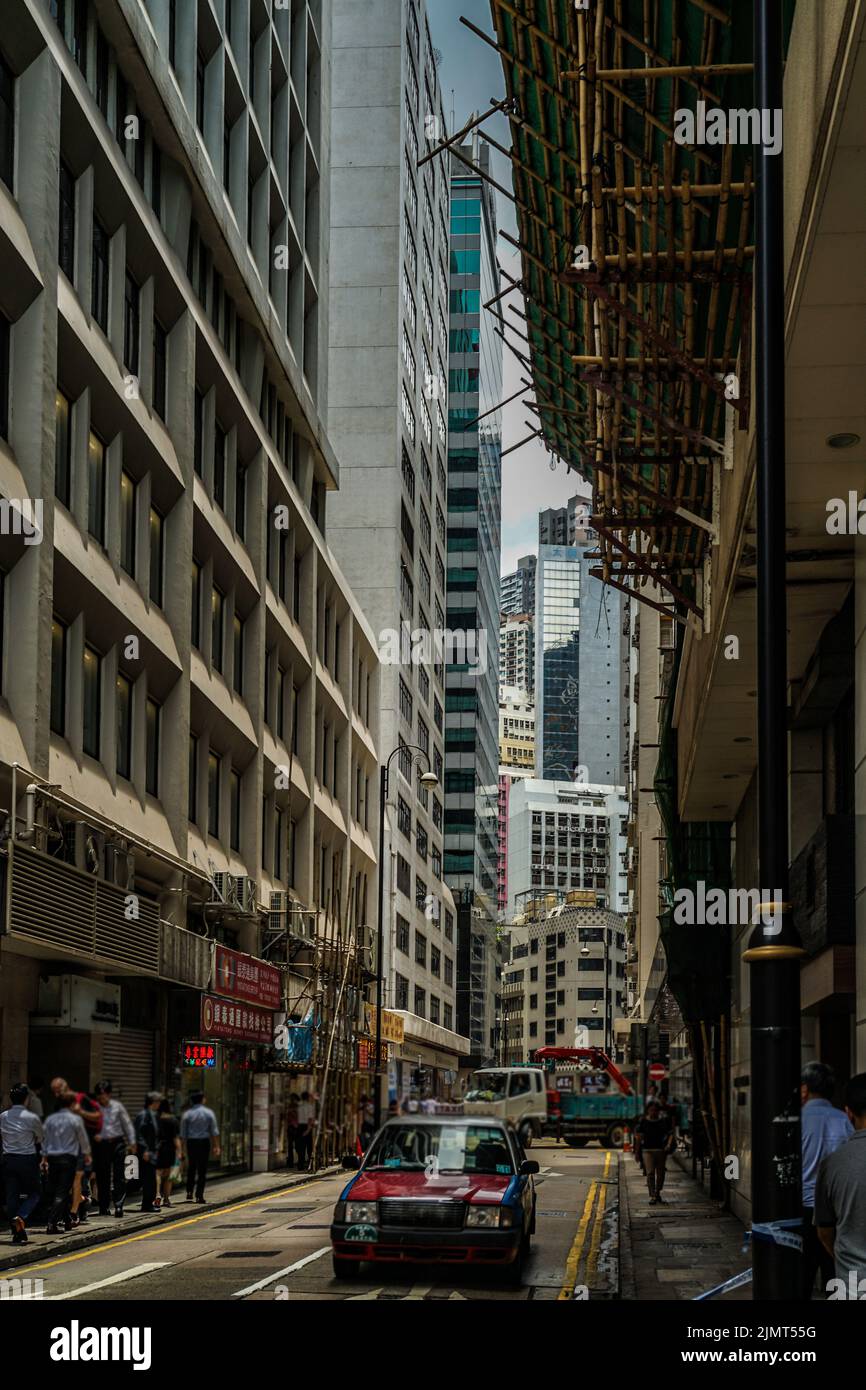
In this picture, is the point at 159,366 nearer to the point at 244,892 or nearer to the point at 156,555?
the point at 156,555

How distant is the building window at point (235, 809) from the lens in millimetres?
35425

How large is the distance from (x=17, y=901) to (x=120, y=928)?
515cm

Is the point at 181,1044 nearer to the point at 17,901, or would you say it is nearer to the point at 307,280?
the point at 17,901

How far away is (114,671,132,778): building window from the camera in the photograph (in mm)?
26359

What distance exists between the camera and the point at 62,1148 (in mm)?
18750

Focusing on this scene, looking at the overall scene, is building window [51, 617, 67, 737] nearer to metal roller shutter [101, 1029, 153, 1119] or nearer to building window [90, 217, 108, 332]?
building window [90, 217, 108, 332]

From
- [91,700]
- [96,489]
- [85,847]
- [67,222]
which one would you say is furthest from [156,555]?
[85,847]

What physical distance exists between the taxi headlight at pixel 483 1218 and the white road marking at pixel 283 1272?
1.85 metres

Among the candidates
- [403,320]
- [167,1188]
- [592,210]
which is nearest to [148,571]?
[167,1188]

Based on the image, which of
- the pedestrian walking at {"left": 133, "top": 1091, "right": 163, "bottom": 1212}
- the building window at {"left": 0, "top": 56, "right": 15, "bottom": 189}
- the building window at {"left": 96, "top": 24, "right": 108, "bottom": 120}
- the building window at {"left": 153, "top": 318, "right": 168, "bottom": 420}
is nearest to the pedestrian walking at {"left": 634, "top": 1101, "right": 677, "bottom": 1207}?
the pedestrian walking at {"left": 133, "top": 1091, "right": 163, "bottom": 1212}

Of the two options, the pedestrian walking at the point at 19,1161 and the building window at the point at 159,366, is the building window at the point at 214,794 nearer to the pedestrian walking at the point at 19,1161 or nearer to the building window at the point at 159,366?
the building window at the point at 159,366

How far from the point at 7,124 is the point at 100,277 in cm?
472

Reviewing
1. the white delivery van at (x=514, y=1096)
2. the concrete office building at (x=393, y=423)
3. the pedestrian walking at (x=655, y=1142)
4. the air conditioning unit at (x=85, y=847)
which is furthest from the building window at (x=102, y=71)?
the concrete office building at (x=393, y=423)

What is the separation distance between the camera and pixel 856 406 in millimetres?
11453
